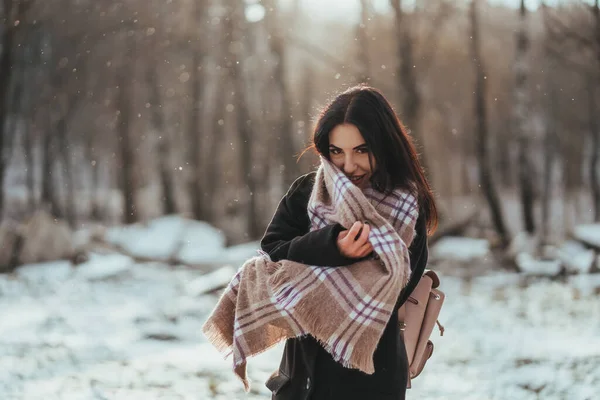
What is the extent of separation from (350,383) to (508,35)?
19.6 m

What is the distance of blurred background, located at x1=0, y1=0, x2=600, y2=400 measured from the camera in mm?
6715

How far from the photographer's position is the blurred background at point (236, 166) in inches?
264

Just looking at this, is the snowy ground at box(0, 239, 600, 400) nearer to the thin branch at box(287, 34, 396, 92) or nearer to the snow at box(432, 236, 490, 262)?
the snow at box(432, 236, 490, 262)

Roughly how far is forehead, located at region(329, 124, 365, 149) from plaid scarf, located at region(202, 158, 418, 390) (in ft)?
0.24

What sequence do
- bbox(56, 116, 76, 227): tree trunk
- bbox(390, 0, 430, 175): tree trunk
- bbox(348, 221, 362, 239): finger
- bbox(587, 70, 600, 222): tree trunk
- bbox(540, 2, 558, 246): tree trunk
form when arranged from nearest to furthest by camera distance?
bbox(348, 221, 362, 239): finger
bbox(390, 0, 430, 175): tree trunk
bbox(540, 2, 558, 246): tree trunk
bbox(587, 70, 600, 222): tree trunk
bbox(56, 116, 76, 227): tree trunk

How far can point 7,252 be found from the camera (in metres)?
13.7

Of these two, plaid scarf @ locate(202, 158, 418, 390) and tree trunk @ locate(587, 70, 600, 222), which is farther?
tree trunk @ locate(587, 70, 600, 222)

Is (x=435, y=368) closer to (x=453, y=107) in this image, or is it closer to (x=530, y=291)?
(x=530, y=291)

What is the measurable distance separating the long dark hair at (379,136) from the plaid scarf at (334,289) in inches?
2.2

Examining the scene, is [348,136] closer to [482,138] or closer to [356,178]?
[356,178]

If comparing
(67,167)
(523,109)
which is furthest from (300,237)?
(67,167)

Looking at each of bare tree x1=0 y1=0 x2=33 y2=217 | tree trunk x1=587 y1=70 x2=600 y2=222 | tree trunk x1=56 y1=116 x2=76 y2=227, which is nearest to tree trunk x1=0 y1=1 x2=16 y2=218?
bare tree x1=0 y1=0 x2=33 y2=217

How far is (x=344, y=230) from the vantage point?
83.7 inches

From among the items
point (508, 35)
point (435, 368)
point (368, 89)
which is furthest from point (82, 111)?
point (368, 89)
